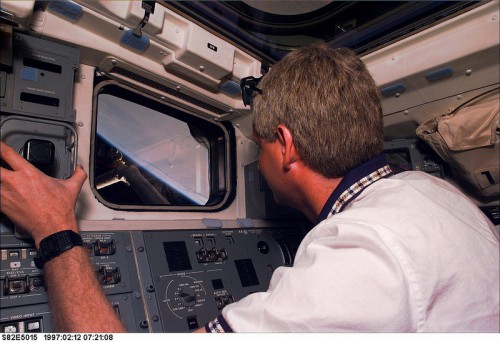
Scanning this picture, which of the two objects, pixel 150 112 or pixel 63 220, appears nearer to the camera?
pixel 63 220

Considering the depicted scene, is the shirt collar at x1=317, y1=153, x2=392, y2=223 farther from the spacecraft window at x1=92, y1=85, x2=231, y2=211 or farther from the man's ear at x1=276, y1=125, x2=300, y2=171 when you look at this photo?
the spacecraft window at x1=92, y1=85, x2=231, y2=211

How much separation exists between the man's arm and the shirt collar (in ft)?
3.01

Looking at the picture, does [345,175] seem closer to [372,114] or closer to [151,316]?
[372,114]

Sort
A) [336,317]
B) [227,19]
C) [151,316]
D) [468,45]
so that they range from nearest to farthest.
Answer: [336,317], [151,316], [468,45], [227,19]

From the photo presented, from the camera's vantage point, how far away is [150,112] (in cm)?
277

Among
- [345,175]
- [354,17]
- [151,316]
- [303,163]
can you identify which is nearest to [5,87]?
[151,316]

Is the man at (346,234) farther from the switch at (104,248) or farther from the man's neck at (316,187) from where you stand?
the switch at (104,248)

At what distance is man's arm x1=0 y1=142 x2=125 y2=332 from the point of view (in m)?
1.28

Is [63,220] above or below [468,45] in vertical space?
below

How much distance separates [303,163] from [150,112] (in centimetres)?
145

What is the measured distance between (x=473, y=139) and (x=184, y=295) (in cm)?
199

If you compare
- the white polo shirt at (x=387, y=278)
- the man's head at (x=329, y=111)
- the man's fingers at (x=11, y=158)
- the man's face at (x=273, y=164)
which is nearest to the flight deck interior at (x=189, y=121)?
the man's fingers at (x=11, y=158)

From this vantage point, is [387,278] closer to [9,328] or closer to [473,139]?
[9,328]

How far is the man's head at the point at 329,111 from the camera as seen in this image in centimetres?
169
